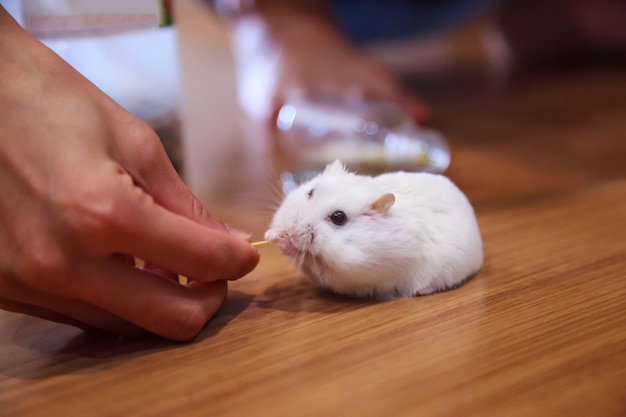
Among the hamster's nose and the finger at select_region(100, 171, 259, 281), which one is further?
the hamster's nose

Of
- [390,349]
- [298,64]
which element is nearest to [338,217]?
[390,349]

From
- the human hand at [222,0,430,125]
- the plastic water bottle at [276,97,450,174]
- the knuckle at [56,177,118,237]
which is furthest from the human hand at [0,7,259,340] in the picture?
the human hand at [222,0,430,125]

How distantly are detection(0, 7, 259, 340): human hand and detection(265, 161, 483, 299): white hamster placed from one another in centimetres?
9

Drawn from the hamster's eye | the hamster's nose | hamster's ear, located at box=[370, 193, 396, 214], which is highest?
hamster's ear, located at box=[370, 193, 396, 214]

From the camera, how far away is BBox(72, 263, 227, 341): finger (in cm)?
75

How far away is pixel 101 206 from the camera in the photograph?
27.3 inches

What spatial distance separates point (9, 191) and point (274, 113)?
1.35m

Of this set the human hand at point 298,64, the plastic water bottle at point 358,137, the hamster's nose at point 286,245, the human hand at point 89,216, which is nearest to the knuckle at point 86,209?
the human hand at point 89,216

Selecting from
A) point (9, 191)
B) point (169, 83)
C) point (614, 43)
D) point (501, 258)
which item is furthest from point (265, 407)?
point (614, 43)

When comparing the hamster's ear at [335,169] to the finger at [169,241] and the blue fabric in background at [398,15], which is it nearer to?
the finger at [169,241]

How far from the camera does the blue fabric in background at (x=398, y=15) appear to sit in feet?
9.08

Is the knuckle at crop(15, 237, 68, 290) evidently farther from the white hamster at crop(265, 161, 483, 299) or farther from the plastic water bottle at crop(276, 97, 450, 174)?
the plastic water bottle at crop(276, 97, 450, 174)

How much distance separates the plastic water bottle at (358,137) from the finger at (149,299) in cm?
78

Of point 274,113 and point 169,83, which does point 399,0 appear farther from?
point 169,83
